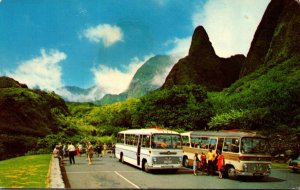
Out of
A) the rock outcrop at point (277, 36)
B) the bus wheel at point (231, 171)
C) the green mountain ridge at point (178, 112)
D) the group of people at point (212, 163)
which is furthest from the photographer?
the rock outcrop at point (277, 36)

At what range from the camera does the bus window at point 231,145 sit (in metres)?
22.3

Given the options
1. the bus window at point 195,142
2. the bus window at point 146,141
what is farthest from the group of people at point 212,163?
the bus window at point 146,141

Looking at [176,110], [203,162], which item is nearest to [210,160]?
[203,162]

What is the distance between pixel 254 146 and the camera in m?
22.3

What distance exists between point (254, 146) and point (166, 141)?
17.8 ft

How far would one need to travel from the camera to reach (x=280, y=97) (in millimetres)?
57562

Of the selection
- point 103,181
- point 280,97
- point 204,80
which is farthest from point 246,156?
point 204,80

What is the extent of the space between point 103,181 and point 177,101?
35.3m

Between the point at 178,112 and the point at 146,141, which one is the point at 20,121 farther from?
the point at 146,141

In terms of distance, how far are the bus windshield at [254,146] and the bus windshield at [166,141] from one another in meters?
4.38

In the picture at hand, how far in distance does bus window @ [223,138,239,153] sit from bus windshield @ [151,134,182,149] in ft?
9.85

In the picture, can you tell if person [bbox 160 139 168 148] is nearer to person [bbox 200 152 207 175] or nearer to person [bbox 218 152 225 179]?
person [bbox 200 152 207 175]

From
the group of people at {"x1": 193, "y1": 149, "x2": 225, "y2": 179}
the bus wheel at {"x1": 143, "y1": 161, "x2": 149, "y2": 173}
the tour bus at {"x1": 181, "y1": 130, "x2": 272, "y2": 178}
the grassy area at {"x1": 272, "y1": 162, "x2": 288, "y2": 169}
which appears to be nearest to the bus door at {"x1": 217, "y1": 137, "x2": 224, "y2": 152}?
the tour bus at {"x1": 181, "y1": 130, "x2": 272, "y2": 178}

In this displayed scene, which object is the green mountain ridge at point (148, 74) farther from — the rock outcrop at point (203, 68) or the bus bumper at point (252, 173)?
the rock outcrop at point (203, 68)
